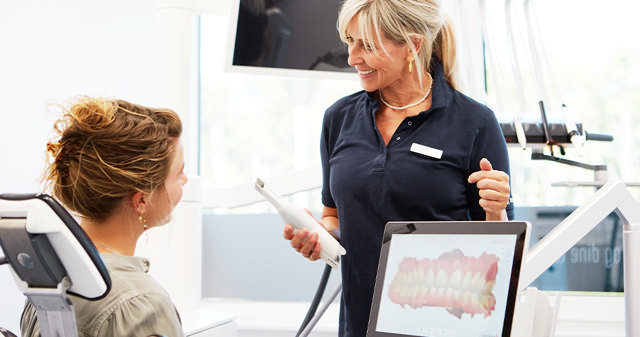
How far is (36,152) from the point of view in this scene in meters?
2.23

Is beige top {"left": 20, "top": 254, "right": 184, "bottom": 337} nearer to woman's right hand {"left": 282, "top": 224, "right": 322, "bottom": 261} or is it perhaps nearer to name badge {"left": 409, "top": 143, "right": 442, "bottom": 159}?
woman's right hand {"left": 282, "top": 224, "right": 322, "bottom": 261}

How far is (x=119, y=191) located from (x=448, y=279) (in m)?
0.53

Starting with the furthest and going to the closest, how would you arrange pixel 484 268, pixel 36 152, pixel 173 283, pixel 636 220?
pixel 36 152, pixel 173 283, pixel 636 220, pixel 484 268

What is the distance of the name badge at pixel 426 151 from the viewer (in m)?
1.23

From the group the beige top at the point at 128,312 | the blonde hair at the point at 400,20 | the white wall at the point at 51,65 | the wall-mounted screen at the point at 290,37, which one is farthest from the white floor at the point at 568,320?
the beige top at the point at 128,312

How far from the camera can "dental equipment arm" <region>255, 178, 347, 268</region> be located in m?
1.23

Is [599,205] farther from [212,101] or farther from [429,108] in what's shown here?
[212,101]

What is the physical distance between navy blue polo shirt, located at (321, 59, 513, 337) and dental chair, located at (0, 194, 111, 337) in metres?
0.65

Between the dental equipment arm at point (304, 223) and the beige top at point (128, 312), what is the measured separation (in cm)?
40

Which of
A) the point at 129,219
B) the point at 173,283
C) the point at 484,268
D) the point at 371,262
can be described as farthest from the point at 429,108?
the point at 173,283

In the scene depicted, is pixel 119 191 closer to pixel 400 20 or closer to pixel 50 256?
pixel 50 256

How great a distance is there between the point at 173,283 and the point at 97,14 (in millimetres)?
1280

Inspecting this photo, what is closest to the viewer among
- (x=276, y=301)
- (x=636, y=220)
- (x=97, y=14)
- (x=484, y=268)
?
(x=484, y=268)

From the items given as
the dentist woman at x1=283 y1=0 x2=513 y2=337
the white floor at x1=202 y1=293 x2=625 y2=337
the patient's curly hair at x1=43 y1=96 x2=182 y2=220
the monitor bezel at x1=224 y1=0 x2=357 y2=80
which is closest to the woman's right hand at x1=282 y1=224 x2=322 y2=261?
the dentist woman at x1=283 y1=0 x2=513 y2=337
